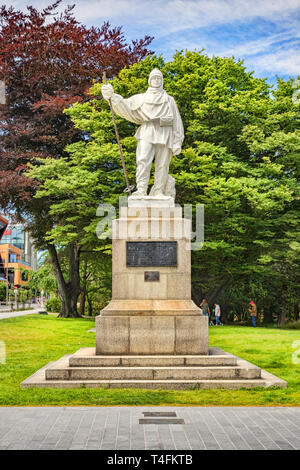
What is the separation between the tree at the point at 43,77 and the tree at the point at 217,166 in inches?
63.3

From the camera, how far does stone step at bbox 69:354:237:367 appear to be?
27.4 ft

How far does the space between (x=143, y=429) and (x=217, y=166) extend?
19.3 metres

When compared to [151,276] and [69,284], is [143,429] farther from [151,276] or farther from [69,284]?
[69,284]

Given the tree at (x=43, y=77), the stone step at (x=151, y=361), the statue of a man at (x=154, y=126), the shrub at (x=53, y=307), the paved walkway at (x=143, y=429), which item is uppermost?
the tree at (x=43, y=77)

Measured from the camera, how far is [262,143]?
76.1ft

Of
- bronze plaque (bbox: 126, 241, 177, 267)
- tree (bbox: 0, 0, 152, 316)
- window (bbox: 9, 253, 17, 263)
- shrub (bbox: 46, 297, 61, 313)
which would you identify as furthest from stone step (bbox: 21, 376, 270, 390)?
window (bbox: 9, 253, 17, 263)

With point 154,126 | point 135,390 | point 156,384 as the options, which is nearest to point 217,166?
point 154,126

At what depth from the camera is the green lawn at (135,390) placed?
23.0ft

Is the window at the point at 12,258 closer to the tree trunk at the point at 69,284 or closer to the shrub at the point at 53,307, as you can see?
the shrub at the point at 53,307

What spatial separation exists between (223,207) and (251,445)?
18.8m

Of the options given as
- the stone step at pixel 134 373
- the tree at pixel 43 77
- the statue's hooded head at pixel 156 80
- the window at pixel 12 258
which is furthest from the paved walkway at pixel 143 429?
the window at pixel 12 258

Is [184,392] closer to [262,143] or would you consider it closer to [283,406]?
[283,406]

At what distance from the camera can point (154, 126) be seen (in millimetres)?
10625

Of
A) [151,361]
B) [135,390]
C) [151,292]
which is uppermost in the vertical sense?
[151,292]
